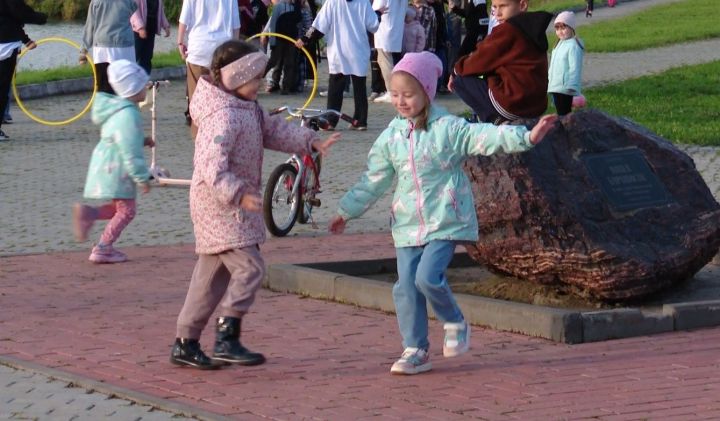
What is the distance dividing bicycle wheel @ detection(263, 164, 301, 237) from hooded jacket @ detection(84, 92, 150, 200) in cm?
238

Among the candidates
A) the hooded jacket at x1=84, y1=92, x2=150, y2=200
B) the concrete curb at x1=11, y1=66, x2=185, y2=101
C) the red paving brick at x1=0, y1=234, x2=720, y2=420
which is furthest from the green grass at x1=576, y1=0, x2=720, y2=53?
the red paving brick at x1=0, y1=234, x2=720, y2=420

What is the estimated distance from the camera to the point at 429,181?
7.43 m

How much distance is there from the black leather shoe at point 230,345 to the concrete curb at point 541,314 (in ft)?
4.91

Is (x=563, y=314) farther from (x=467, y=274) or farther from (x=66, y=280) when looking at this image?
(x=66, y=280)

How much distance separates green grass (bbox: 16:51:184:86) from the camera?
75.4 ft

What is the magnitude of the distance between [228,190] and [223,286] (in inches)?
25.3

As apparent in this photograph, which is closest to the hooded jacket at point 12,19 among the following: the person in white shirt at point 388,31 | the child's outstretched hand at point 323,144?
the person in white shirt at point 388,31

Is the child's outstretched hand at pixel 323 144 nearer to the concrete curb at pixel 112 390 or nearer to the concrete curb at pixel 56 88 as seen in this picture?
the concrete curb at pixel 112 390

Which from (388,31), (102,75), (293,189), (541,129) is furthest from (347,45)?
(541,129)

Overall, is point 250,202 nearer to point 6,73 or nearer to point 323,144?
point 323,144

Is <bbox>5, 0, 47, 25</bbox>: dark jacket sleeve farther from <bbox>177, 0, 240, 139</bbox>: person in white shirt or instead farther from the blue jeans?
the blue jeans

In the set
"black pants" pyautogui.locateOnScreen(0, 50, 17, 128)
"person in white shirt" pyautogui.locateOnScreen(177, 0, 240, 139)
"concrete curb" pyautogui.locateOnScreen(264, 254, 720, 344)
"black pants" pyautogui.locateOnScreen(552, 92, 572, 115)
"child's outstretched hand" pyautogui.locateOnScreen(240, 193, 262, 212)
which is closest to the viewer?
"child's outstretched hand" pyautogui.locateOnScreen(240, 193, 262, 212)

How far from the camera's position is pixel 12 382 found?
7.30m

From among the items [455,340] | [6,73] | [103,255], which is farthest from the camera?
[6,73]
